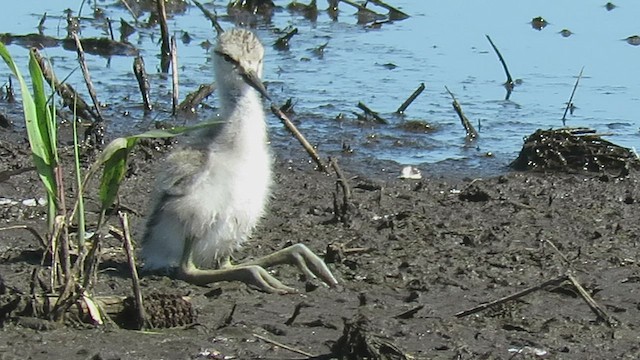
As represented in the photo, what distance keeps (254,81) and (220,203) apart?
562 millimetres

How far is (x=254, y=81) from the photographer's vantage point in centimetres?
540

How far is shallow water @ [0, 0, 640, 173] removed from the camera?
8031 mm

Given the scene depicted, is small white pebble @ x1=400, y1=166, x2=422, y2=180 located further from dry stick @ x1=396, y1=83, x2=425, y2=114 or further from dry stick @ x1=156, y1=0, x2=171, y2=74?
dry stick @ x1=156, y1=0, x2=171, y2=74

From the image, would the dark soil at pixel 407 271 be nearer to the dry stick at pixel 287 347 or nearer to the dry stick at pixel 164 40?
the dry stick at pixel 287 347

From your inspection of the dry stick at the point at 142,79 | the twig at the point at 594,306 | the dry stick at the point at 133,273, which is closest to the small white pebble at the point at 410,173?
the dry stick at the point at 142,79

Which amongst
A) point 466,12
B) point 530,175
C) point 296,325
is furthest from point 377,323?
point 466,12

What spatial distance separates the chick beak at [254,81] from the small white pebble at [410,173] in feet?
6.15

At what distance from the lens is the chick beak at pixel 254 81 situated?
17.6 ft

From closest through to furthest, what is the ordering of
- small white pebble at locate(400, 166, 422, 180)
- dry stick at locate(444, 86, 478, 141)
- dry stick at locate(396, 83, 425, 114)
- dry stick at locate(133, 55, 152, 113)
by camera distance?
small white pebble at locate(400, 166, 422, 180), dry stick at locate(133, 55, 152, 113), dry stick at locate(444, 86, 478, 141), dry stick at locate(396, 83, 425, 114)

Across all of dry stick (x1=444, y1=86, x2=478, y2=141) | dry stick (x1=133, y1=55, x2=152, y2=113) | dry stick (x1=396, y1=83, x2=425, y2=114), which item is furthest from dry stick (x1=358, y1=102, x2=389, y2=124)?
dry stick (x1=133, y1=55, x2=152, y2=113)

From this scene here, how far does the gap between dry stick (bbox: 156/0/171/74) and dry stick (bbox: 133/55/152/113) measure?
18.4 inches

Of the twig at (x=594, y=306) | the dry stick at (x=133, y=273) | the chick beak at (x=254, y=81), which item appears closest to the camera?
the dry stick at (x=133, y=273)

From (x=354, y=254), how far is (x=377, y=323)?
997 millimetres

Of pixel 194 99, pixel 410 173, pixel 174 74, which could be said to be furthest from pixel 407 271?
pixel 194 99
